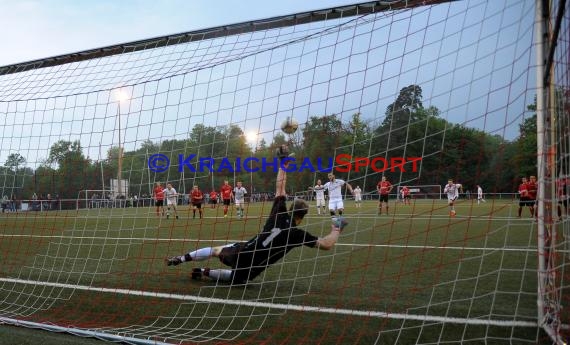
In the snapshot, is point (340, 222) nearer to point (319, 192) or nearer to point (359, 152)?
point (359, 152)

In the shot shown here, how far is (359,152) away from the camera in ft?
16.9

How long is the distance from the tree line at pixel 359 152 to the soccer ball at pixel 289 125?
85mm

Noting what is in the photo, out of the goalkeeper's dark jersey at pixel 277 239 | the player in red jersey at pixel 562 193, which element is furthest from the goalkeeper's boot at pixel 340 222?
the player in red jersey at pixel 562 193

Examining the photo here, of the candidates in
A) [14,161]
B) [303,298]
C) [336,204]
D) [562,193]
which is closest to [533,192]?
[562,193]

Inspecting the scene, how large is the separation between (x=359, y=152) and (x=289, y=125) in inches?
34.1

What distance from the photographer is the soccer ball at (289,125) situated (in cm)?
546

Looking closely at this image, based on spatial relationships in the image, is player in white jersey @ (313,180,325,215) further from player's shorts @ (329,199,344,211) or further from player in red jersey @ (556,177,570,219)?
player in red jersey @ (556,177,570,219)

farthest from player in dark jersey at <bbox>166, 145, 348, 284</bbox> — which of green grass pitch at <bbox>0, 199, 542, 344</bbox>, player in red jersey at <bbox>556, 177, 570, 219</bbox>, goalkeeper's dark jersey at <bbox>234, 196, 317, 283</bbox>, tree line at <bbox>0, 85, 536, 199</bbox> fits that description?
player in red jersey at <bbox>556, 177, 570, 219</bbox>

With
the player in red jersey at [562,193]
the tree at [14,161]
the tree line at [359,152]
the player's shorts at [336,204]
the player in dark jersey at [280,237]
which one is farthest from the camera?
the player's shorts at [336,204]

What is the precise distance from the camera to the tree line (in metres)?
4.60

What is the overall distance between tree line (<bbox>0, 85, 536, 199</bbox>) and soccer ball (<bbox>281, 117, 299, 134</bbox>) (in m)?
0.08

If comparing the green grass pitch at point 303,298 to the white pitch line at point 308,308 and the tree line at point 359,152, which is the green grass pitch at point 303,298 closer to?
the white pitch line at point 308,308

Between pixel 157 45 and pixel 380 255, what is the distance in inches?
202

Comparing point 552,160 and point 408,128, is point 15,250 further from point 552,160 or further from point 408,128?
point 552,160
